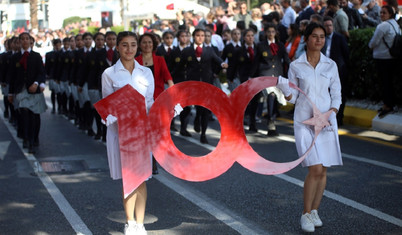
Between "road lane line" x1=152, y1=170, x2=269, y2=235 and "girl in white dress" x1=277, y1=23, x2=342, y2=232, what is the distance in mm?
526

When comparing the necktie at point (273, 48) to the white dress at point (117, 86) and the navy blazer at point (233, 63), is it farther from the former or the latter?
the white dress at point (117, 86)

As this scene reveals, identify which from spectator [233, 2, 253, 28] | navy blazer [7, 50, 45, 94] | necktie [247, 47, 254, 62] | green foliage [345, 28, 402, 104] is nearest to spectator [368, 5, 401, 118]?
green foliage [345, 28, 402, 104]

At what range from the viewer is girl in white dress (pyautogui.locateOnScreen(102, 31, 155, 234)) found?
245 inches

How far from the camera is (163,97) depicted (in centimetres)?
615

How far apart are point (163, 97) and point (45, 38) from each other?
1024 inches

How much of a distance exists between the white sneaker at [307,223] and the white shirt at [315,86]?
0.88 m

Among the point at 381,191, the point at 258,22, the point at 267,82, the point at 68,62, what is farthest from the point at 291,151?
the point at 258,22

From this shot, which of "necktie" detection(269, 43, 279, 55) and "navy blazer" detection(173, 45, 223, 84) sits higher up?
"necktie" detection(269, 43, 279, 55)

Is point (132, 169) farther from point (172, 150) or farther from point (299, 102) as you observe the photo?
point (299, 102)

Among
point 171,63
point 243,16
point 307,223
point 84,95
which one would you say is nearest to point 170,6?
point 243,16

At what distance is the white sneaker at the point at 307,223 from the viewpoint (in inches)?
253

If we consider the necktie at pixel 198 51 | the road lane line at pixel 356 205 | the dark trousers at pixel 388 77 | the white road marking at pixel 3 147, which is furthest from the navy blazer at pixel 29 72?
the dark trousers at pixel 388 77

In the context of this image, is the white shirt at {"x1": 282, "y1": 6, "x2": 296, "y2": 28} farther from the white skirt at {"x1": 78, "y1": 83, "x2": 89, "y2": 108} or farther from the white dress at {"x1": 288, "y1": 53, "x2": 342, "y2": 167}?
the white dress at {"x1": 288, "y1": 53, "x2": 342, "y2": 167}

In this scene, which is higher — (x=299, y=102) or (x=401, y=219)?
(x=299, y=102)
